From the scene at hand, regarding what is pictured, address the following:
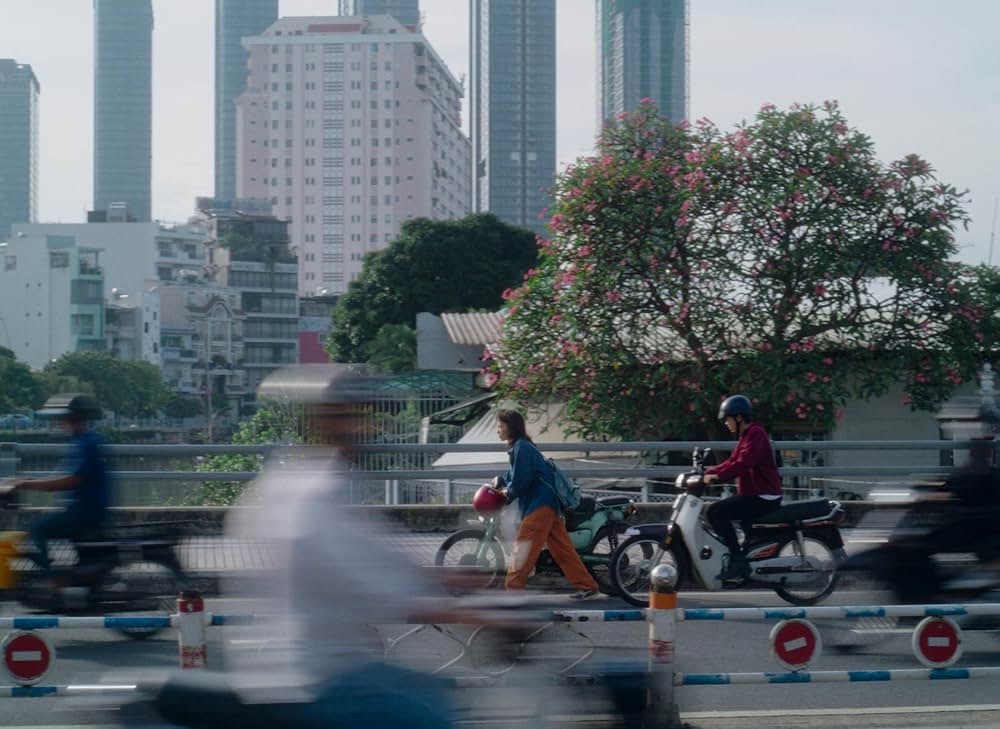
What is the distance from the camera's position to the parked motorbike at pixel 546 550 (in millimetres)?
10914

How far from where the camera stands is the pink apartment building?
147 metres

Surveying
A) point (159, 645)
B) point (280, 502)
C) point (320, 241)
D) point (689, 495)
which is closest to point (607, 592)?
point (689, 495)

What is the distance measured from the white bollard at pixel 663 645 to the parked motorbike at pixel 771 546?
4.00 m

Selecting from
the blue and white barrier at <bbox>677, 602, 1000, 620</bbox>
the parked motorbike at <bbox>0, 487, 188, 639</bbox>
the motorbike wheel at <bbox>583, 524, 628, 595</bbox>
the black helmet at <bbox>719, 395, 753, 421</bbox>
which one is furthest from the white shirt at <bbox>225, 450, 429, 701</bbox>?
the motorbike wheel at <bbox>583, 524, 628, 595</bbox>

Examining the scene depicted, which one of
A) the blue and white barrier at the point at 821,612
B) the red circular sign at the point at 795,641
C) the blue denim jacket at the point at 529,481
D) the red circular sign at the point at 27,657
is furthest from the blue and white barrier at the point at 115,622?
the blue denim jacket at the point at 529,481

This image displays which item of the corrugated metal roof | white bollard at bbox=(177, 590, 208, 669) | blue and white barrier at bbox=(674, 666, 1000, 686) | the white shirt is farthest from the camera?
the corrugated metal roof

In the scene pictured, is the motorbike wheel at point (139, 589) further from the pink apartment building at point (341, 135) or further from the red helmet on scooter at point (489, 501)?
the pink apartment building at point (341, 135)

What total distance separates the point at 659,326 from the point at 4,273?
8683cm

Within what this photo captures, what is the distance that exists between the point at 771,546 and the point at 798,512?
0.33 metres

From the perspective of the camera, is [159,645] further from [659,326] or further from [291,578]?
[659,326]

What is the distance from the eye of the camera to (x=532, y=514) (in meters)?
10.2

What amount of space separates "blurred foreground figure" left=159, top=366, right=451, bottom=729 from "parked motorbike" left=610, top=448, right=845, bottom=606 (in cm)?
592

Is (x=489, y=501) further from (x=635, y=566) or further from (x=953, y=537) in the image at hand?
(x=953, y=537)

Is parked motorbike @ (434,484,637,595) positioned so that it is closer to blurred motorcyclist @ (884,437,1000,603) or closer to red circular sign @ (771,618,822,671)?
blurred motorcyclist @ (884,437,1000,603)
